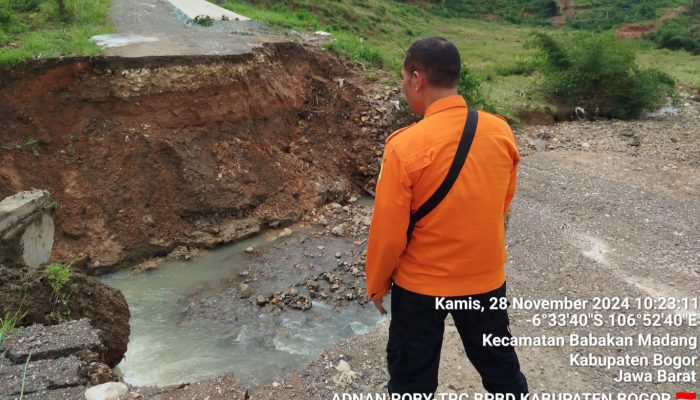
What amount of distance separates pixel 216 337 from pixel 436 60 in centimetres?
417

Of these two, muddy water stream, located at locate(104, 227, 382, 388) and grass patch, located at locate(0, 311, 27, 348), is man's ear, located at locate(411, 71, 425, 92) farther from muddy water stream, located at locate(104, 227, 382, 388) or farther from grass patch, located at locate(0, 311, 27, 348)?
grass patch, located at locate(0, 311, 27, 348)

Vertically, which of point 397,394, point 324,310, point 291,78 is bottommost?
point 324,310

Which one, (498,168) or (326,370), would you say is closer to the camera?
(498,168)

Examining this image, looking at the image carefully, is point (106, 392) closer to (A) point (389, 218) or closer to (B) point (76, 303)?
Answer: (B) point (76, 303)

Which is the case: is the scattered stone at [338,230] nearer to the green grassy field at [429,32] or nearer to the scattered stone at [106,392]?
the scattered stone at [106,392]

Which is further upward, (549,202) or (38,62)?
(38,62)

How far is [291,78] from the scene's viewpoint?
9656 millimetres

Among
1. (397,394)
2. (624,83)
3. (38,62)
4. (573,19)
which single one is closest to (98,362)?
(397,394)

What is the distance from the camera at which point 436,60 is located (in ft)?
7.77

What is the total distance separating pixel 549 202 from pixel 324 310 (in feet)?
13.6

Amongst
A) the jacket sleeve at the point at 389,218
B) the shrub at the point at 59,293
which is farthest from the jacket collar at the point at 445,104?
the shrub at the point at 59,293

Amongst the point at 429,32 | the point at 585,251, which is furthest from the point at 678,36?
the point at 585,251

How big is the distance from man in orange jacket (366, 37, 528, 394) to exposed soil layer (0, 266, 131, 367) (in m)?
2.72

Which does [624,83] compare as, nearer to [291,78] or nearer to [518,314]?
[291,78]
